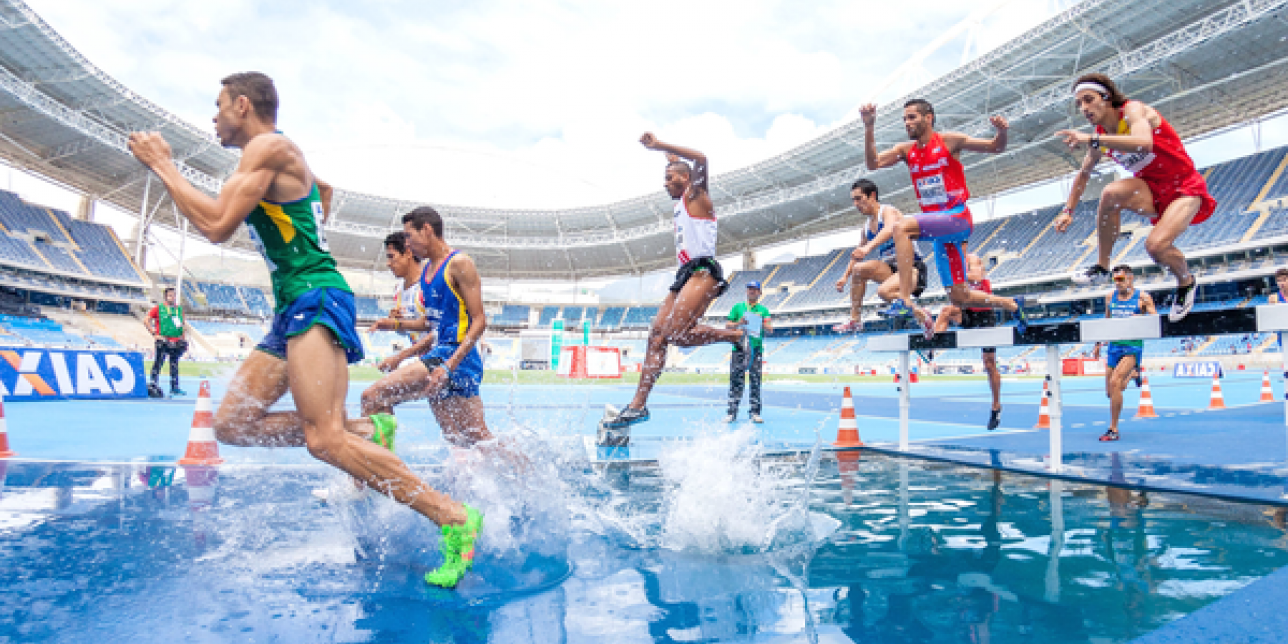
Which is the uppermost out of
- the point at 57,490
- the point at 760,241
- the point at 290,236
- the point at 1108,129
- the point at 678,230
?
the point at 760,241

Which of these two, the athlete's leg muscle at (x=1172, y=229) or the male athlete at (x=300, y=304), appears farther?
the athlete's leg muscle at (x=1172, y=229)

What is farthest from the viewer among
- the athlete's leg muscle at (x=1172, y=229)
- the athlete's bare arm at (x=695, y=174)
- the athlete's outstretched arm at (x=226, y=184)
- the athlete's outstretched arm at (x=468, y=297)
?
the athlete's leg muscle at (x=1172, y=229)

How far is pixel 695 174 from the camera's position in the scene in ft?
15.0

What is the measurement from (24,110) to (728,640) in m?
38.5

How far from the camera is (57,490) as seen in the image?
425 centimetres

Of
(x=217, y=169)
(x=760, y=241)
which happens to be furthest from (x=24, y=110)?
(x=760, y=241)

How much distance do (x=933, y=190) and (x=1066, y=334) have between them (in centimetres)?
155

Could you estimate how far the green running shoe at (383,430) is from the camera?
137 inches

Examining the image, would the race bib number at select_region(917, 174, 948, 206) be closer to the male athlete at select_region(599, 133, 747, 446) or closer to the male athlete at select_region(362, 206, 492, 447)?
the male athlete at select_region(599, 133, 747, 446)

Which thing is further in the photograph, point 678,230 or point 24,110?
point 24,110

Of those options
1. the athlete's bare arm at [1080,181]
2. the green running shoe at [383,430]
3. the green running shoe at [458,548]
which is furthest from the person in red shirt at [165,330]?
the athlete's bare arm at [1080,181]

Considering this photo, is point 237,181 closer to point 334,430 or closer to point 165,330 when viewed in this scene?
point 334,430

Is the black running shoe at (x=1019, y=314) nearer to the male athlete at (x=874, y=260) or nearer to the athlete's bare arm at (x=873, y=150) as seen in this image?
the male athlete at (x=874, y=260)

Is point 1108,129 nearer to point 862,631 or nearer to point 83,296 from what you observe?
point 862,631
